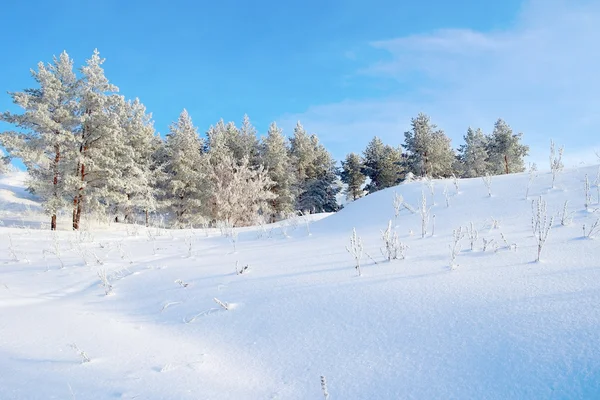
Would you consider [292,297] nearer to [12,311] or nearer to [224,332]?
[224,332]

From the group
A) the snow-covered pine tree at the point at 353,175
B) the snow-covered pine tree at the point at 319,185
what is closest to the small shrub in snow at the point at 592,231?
the snow-covered pine tree at the point at 319,185

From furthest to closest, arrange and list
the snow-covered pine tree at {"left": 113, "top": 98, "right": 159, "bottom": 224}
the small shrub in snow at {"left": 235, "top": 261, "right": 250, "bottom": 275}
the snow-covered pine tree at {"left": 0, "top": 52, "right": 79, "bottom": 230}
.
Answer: the snow-covered pine tree at {"left": 113, "top": 98, "right": 159, "bottom": 224}, the snow-covered pine tree at {"left": 0, "top": 52, "right": 79, "bottom": 230}, the small shrub in snow at {"left": 235, "top": 261, "right": 250, "bottom": 275}

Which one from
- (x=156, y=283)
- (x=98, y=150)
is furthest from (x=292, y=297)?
(x=98, y=150)

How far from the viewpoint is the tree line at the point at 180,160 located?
1664cm

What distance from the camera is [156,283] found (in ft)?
12.8

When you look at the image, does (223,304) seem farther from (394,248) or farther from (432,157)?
(432,157)

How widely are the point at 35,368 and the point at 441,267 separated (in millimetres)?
2947

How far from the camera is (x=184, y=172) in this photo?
27734 mm

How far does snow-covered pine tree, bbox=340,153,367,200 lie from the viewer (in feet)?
139

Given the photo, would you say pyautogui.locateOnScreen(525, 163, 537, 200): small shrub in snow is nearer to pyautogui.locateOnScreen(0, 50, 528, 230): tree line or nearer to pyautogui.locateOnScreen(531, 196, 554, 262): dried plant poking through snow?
pyautogui.locateOnScreen(531, 196, 554, 262): dried plant poking through snow

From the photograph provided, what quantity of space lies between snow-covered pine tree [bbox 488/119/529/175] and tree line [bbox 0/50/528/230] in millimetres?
106

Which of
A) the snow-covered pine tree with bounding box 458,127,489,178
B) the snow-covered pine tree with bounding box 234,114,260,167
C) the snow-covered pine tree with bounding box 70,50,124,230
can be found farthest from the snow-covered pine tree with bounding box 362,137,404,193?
the snow-covered pine tree with bounding box 70,50,124,230

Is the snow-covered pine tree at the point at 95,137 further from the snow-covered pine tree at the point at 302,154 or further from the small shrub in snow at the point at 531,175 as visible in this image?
the snow-covered pine tree at the point at 302,154

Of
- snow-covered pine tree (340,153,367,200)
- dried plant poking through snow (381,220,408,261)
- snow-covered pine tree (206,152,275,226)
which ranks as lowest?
dried plant poking through snow (381,220,408,261)
